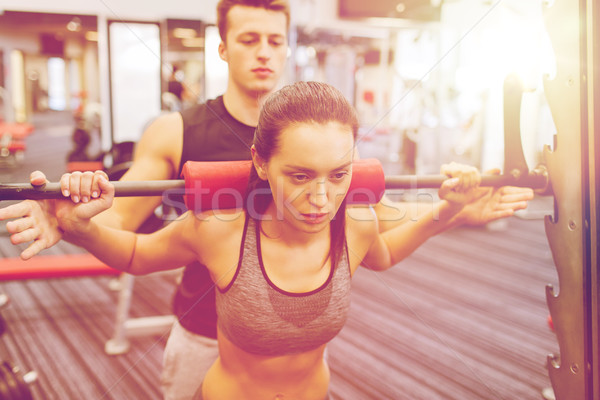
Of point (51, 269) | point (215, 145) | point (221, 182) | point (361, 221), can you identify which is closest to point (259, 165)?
point (221, 182)

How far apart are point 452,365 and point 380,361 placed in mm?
427

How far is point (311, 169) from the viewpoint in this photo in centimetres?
91

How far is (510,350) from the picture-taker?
296 cm

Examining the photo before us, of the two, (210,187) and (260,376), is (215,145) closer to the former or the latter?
(210,187)

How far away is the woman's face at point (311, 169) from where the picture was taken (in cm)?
91

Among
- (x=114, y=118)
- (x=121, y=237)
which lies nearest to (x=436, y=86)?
(x=114, y=118)

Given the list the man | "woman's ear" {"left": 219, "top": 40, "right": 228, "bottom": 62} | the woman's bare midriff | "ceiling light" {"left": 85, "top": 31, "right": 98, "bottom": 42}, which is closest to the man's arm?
the man

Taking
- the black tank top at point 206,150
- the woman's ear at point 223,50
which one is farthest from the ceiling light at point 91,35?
the black tank top at point 206,150

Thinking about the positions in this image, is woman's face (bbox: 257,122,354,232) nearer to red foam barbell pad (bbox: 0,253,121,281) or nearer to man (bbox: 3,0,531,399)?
man (bbox: 3,0,531,399)

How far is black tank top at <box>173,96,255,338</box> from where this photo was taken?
1418 mm

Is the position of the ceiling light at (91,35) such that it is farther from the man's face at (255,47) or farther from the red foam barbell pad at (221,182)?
the red foam barbell pad at (221,182)

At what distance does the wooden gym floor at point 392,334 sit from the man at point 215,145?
1184 millimetres

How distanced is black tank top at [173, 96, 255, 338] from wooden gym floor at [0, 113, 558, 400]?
1257 millimetres

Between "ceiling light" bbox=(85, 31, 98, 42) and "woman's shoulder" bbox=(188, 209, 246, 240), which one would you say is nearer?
"woman's shoulder" bbox=(188, 209, 246, 240)
